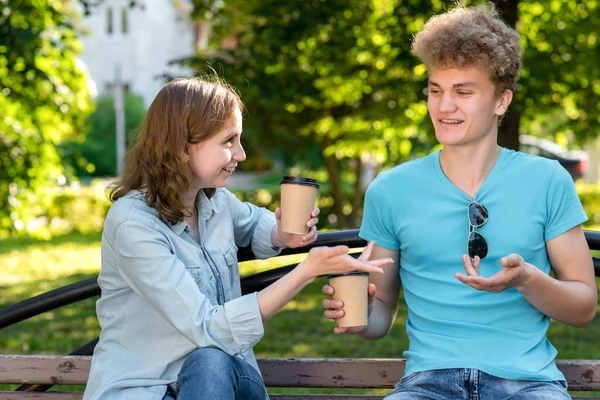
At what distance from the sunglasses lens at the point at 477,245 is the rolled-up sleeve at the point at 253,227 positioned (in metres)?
0.63

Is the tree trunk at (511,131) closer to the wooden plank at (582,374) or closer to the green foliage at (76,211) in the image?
the wooden plank at (582,374)

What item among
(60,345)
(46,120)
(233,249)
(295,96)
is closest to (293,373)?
(233,249)

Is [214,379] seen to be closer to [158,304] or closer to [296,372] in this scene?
[158,304]

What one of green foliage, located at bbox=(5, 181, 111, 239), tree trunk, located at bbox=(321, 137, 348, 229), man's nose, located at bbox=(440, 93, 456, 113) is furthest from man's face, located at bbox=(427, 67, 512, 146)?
green foliage, located at bbox=(5, 181, 111, 239)

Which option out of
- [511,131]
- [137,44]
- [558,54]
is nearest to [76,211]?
[558,54]

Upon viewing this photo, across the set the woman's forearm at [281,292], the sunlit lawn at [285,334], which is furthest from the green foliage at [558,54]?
the woman's forearm at [281,292]

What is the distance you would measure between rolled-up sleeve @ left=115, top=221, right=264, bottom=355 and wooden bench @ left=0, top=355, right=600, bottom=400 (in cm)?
40

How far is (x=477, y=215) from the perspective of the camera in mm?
Answer: 2730

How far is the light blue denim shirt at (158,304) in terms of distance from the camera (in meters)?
2.55

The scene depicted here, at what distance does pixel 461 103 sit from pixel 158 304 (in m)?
1.04

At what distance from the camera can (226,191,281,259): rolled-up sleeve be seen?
301 centimetres

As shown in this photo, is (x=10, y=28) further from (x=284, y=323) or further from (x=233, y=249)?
(x=233, y=249)

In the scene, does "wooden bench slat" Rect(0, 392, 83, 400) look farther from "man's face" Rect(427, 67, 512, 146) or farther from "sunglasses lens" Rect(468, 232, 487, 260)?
"man's face" Rect(427, 67, 512, 146)

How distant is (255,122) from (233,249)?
39.3ft
